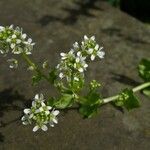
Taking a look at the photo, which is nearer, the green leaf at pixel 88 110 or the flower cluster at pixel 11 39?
the flower cluster at pixel 11 39

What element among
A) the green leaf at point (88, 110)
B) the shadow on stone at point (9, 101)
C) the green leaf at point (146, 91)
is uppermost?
the green leaf at point (146, 91)

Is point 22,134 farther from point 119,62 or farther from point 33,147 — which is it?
point 119,62

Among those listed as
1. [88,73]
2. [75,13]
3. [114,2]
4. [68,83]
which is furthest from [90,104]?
[114,2]

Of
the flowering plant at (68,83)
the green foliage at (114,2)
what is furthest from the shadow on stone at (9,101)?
the green foliage at (114,2)

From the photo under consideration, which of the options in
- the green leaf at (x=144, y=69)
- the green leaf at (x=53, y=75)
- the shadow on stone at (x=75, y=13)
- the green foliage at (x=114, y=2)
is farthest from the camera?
the green foliage at (x=114, y=2)

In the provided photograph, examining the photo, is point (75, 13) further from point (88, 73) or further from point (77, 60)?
point (77, 60)

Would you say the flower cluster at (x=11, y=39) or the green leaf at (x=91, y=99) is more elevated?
the flower cluster at (x=11, y=39)

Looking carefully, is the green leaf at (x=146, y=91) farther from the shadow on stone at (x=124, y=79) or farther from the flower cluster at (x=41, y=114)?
the flower cluster at (x=41, y=114)
